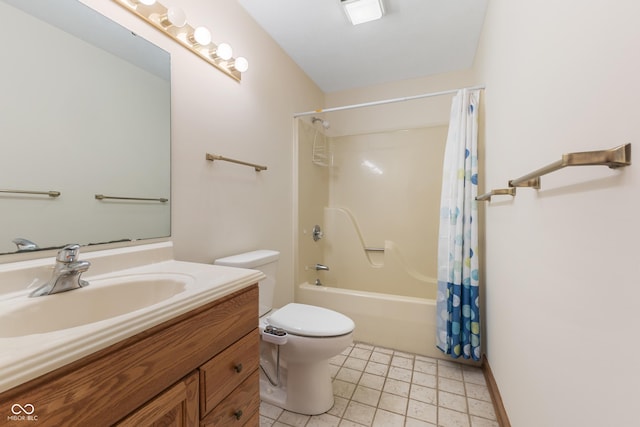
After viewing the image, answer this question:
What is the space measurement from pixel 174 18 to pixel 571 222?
1590 millimetres

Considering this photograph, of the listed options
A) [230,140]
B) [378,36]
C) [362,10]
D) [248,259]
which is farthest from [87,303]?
[378,36]

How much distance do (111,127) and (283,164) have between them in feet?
4.01

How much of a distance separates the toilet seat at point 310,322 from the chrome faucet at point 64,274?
0.86 meters

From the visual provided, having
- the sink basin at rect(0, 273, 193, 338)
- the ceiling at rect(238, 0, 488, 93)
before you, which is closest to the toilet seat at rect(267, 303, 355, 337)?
the sink basin at rect(0, 273, 193, 338)

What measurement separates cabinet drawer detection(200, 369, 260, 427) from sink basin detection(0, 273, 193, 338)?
38 centimetres

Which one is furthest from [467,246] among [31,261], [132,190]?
[31,261]

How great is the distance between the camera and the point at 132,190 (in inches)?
43.4

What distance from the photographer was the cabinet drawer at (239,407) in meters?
0.82

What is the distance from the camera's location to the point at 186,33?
4.24 feet

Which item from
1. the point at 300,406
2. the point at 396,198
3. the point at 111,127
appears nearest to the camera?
the point at 111,127

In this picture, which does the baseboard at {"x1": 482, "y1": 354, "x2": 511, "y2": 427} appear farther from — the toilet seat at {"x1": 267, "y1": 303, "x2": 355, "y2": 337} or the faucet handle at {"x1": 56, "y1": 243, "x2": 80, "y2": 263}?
the faucet handle at {"x1": 56, "y1": 243, "x2": 80, "y2": 263}

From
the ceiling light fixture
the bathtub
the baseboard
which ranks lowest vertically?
the baseboard

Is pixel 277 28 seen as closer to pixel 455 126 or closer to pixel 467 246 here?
pixel 455 126

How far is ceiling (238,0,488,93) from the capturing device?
169 centimetres
